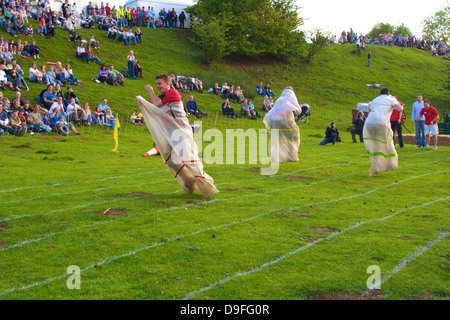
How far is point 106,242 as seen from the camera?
772 centimetres

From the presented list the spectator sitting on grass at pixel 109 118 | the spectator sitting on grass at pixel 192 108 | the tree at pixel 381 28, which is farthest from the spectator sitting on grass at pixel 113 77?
the tree at pixel 381 28

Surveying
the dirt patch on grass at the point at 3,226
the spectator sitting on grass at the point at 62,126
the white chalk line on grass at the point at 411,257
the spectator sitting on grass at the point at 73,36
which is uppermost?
the spectator sitting on grass at the point at 73,36

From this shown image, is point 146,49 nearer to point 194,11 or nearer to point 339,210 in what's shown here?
point 194,11

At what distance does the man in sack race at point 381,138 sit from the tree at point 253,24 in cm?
3511

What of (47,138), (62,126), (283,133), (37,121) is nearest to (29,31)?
(37,121)

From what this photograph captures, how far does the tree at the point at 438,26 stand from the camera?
305 feet

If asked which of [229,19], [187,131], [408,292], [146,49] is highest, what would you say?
[229,19]

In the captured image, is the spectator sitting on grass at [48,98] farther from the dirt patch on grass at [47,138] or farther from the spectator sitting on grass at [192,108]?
the spectator sitting on grass at [192,108]

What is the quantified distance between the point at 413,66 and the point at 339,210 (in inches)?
2529

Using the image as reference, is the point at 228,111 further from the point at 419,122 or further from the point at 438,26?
the point at 438,26

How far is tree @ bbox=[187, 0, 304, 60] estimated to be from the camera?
165 feet

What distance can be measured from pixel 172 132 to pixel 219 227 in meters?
2.97

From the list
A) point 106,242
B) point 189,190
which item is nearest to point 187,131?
point 189,190

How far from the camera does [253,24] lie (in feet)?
173
